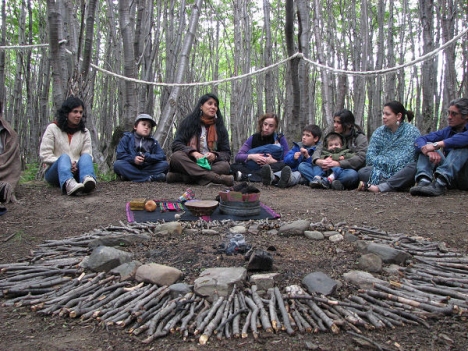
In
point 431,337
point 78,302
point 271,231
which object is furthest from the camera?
point 271,231

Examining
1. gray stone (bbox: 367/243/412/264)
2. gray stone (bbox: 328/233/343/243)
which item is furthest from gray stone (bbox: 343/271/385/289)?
gray stone (bbox: 328/233/343/243)

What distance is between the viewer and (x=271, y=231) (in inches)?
101

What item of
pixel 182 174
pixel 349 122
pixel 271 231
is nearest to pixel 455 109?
pixel 349 122

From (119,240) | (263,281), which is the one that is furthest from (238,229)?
(263,281)

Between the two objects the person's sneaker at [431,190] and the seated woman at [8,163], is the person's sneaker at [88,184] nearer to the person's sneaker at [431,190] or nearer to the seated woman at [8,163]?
the seated woman at [8,163]

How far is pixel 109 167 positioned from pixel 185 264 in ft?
11.9

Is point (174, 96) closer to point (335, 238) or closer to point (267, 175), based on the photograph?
point (267, 175)

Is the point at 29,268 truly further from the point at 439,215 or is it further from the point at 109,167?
the point at 109,167

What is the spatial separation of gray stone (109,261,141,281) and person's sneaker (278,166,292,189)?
267 cm

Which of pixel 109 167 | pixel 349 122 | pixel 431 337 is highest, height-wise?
pixel 349 122

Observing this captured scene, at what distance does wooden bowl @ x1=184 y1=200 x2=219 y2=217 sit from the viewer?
2873mm

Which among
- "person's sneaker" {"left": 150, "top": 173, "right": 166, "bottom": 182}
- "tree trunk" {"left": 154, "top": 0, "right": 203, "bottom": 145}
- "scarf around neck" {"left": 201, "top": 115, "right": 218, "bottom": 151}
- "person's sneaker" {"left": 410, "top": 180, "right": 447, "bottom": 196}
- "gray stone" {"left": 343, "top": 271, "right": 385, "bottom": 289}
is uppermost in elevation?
"tree trunk" {"left": 154, "top": 0, "right": 203, "bottom": 145}

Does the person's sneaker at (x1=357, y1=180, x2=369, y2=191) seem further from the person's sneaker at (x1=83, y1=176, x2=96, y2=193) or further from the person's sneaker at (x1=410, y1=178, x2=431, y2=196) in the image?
the person's sneaker at (x1=83, y1=176, x2=96, y2=193)

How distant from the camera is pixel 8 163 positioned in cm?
362
